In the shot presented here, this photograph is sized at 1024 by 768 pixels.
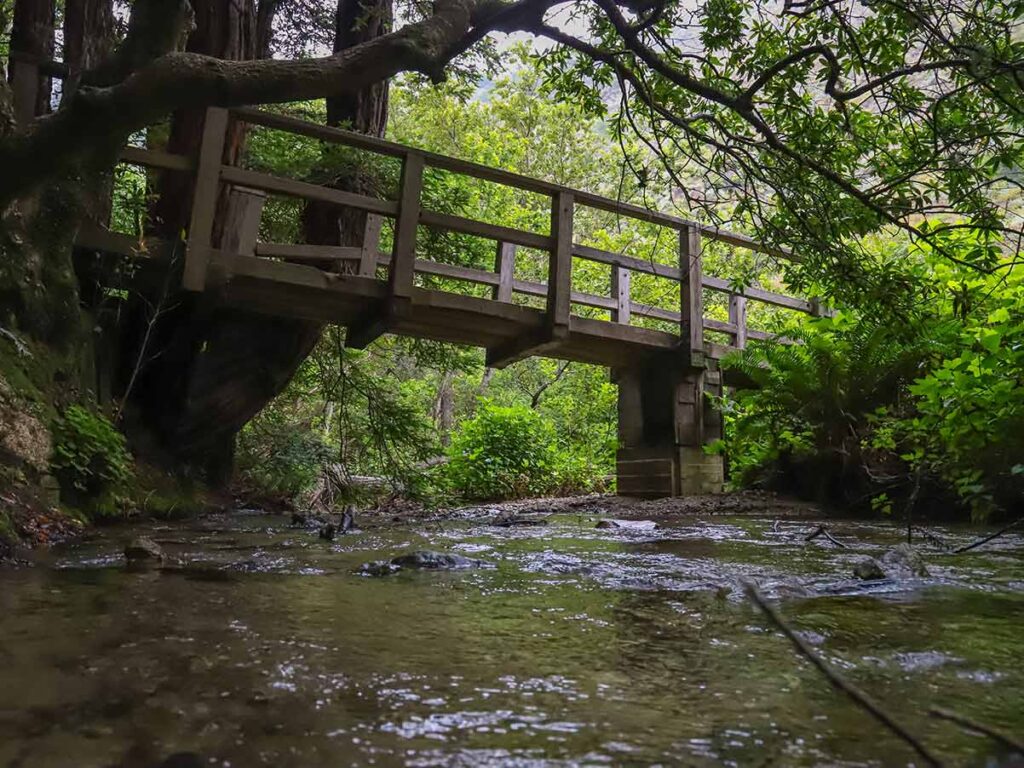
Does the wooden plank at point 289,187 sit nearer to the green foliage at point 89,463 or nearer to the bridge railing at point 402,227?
the bridge railing at point 402,227

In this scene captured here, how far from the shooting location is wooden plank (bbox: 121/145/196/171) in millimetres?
5285

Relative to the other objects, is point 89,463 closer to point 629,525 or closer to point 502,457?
point 629,525

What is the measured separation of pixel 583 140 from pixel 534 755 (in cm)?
2155

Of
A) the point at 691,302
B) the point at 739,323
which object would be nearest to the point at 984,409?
the point at 691,302

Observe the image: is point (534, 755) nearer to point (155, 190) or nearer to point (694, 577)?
point (694, 577)

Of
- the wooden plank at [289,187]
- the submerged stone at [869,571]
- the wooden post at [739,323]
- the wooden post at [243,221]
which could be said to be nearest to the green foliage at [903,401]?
the wooden post at [739,323]

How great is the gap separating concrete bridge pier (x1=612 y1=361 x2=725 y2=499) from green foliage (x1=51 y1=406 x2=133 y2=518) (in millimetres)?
5708

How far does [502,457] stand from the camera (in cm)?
1162

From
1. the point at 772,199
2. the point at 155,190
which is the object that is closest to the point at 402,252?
the point at 155,190

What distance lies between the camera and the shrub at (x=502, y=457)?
11.2m

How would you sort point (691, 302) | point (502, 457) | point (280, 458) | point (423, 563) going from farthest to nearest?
1. point (502, 457)
2. point (280, 458)
3. point (691, 302)
4. point (423, 563)

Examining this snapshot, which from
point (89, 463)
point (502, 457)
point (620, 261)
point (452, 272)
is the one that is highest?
point (620, 261)

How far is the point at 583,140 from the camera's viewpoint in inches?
826

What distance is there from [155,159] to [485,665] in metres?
5.27
